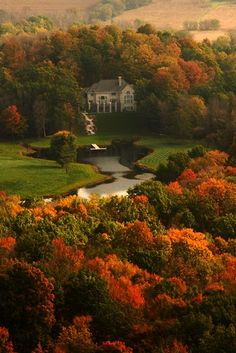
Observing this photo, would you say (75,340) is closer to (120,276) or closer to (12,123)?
(120,276)

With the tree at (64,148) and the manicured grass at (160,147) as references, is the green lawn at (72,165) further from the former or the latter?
the tree at (64,148)

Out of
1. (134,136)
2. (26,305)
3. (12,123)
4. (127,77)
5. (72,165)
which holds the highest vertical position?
(127,77)

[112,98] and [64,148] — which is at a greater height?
[112,98]

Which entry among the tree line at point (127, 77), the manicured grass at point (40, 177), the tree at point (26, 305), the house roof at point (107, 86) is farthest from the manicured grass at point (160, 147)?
the tree at point (26, 305)

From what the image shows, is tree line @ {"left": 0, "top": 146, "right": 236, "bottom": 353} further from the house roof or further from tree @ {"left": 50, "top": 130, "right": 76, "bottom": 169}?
the house roof

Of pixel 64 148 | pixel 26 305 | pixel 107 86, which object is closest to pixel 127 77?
pixel 107 86

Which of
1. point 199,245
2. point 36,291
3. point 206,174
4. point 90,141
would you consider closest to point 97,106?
point 90,141
